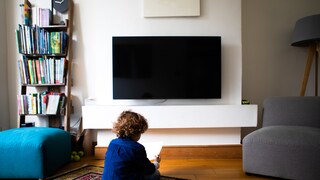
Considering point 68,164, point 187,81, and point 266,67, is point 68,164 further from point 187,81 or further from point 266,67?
point 266,67

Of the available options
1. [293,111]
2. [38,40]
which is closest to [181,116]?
[293,111]

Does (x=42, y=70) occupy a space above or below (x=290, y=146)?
above

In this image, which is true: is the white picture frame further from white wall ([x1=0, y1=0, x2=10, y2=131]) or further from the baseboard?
white wall ([x1=0, y1=0, x2=10, y2=131])

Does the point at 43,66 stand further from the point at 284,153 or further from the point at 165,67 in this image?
the point at 284,153

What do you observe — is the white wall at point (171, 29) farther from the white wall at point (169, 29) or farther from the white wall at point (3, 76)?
the white wall at point (3, 76)

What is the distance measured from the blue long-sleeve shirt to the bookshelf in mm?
1431

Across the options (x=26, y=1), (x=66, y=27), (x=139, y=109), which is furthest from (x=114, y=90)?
(x=26, y=1)

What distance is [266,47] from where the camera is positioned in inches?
109

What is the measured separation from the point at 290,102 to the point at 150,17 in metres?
1.67

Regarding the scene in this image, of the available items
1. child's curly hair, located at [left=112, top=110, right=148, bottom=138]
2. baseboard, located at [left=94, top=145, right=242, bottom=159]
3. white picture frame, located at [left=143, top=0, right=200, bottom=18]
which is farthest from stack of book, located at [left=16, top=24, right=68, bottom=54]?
child's curly hair, located at [left=112, top=110, right=148, bottom=138]

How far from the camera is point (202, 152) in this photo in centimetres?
237

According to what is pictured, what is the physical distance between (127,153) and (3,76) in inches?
89.9

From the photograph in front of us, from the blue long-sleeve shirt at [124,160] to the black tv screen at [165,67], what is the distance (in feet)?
3.82

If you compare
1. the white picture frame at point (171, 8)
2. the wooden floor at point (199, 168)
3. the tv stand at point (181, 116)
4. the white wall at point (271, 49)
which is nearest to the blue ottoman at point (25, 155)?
the wooden floor at point (199, 168)
